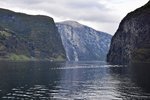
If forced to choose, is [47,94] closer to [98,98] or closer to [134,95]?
[98,98]

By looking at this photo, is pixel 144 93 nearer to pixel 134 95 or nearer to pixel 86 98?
pixel 134 95

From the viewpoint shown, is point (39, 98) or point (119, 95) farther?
point (119, 95)

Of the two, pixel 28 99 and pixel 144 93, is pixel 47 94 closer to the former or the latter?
pixel 28 99

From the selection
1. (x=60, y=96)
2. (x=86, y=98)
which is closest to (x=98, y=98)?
(x=86, y=98)

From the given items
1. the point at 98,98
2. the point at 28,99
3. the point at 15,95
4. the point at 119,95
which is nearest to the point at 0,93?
the point at 15,95

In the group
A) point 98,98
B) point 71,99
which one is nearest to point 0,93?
point 71,99

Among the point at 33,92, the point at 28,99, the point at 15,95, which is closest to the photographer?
the point at 28,99

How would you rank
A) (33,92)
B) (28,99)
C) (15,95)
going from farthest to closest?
(33,92) < (15,95) < (28,99)
